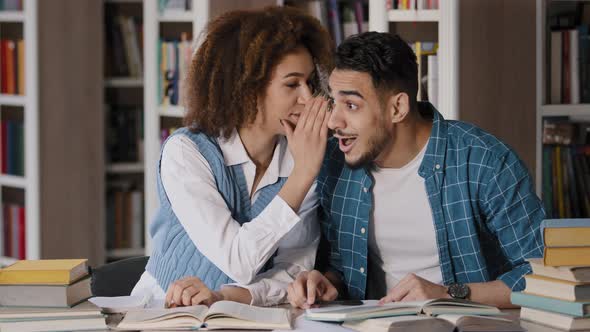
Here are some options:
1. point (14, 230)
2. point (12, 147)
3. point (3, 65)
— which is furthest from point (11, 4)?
point (14, 230)

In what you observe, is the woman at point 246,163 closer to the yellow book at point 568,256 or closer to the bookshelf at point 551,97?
the yellow book at point 568,256

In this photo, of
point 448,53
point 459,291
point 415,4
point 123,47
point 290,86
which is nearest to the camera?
point 459,291

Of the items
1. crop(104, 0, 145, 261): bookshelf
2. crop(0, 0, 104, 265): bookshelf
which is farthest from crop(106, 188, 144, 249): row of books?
crop(0, 0, 104, 265): bookshelf

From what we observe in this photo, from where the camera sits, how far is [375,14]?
3.49 metres

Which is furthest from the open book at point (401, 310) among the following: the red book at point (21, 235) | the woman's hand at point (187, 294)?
the red book at point (21, 235)

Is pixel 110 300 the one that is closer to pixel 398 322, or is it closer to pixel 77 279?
pixel 77 279

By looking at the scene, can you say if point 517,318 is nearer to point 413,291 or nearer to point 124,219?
point 413,291

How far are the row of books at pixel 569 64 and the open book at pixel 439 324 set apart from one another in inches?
74.8

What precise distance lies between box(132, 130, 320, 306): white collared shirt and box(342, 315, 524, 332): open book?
45cm

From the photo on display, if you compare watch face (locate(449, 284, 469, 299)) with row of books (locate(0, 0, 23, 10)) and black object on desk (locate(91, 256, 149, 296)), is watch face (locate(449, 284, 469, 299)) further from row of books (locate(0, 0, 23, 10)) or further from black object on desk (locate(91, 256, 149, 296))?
row of books (locate(0, 0, 23, 10))

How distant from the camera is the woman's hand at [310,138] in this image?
93.4 inches

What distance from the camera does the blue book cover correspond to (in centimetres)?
185

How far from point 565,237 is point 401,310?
1.14ft

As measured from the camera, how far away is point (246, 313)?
194 centimetres
